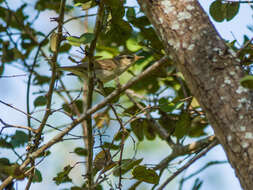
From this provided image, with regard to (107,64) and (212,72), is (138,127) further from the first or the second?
(212,72)

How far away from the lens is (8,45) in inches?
137

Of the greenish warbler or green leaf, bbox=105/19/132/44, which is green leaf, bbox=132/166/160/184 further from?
the greenish warbler

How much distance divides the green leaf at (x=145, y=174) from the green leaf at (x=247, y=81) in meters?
0.90

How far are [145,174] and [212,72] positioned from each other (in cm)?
87

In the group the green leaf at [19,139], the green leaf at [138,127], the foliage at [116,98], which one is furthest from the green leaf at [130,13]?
the green leaf at [19,139]

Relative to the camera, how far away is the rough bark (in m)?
1.36

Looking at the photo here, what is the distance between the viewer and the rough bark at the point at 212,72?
4.47ft

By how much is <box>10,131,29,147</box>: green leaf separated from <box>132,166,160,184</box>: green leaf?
3.58 ft

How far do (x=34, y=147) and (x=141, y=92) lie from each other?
1.83 m

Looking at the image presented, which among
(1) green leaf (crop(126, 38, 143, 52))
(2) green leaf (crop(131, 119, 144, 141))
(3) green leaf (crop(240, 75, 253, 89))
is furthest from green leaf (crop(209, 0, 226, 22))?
(3) green leaf (crop(240, 75, 253, 89))

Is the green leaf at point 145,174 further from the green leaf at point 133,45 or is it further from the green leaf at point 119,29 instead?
the green leaf at point 133,45

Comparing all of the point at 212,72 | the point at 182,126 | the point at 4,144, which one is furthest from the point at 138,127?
the point at 212,72

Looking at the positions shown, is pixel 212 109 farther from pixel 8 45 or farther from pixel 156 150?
pixel 156 150

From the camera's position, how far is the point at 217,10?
2.44 meters
